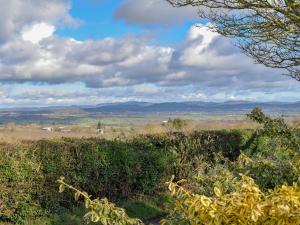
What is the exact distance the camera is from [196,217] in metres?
3.05

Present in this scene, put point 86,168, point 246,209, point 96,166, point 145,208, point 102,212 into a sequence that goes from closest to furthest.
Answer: point 246,209
point 102,212
point 86,168
point 96,166
point 145,208

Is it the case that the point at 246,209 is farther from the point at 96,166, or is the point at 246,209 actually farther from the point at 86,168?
the point at 96,166

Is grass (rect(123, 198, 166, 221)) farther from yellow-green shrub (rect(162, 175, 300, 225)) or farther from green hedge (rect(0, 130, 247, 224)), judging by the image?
yellow-green shrub (rect(162, 175, 300, 225))

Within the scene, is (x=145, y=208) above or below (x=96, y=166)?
below

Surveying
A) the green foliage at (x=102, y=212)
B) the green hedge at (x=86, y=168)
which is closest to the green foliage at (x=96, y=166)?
the green hedge at (x=86, y=168)

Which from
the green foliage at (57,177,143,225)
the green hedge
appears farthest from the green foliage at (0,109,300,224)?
the green foliage at (57,177,143,225)

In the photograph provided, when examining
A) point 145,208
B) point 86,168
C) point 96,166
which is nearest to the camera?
point 86,168

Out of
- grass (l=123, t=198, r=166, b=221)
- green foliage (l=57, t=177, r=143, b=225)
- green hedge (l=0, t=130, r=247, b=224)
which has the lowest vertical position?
grass (l=123, t=198, r=166, b=221)

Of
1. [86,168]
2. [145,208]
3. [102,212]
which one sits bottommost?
[145,208]

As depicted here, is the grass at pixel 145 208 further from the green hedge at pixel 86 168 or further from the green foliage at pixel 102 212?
the green foliage at pixel 102 212

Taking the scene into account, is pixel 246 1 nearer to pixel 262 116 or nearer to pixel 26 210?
pixel 262 116

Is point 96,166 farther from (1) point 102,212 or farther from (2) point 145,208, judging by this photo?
(1) point 102,212

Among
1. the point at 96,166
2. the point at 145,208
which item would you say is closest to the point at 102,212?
the point at 96,166

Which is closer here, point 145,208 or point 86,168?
point 86,168
